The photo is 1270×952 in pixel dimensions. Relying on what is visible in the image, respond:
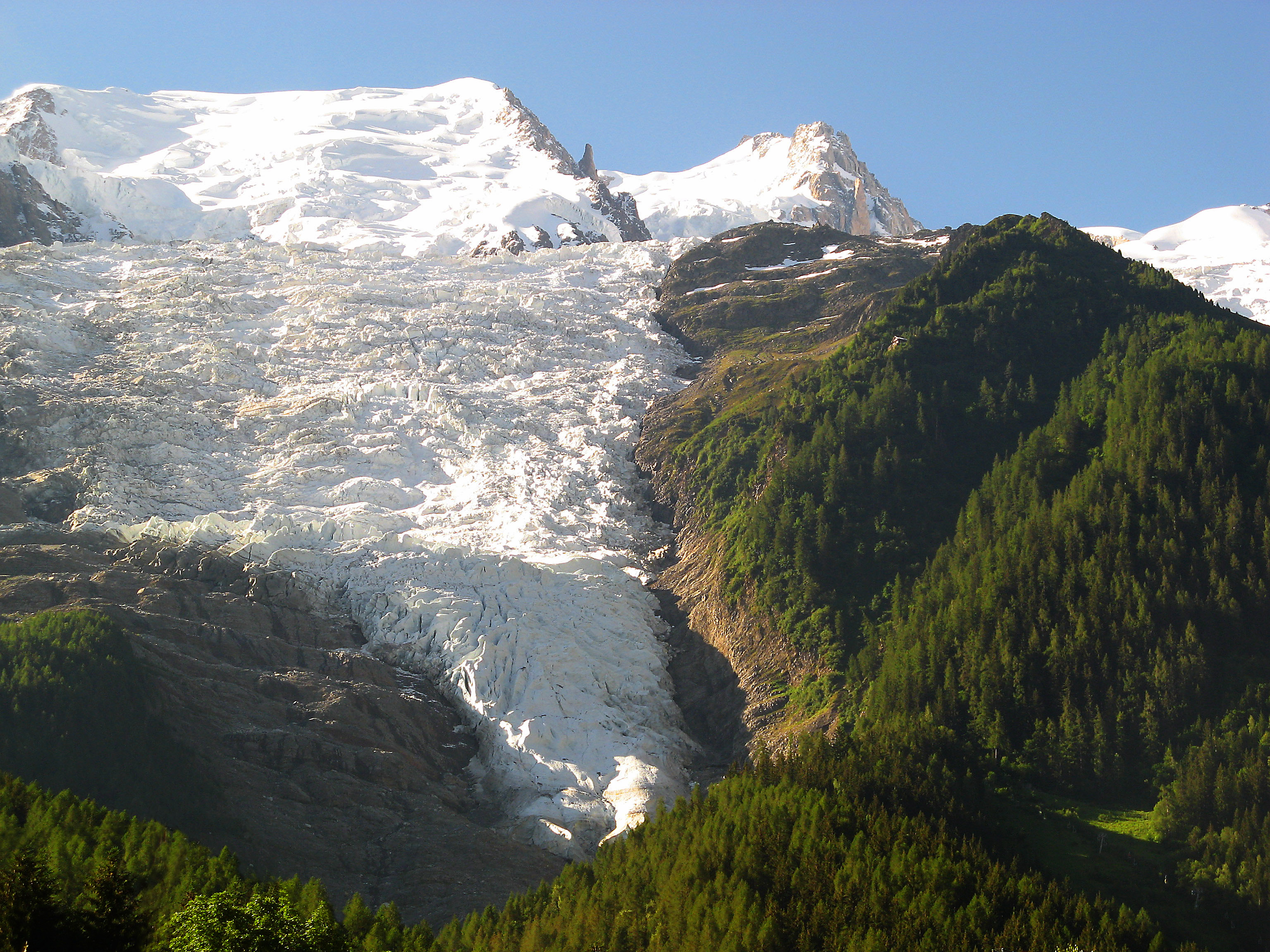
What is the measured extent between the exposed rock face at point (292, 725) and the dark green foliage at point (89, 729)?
4.66ft

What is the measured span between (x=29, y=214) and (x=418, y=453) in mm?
107181

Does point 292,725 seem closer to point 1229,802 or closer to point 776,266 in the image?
point 1229,802

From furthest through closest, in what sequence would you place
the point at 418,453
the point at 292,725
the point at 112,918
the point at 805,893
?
the point at 418,453, the point at 292,725, the point at 805,893, the point at 112,918

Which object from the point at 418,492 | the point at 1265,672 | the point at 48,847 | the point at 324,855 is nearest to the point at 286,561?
the point at 418,492

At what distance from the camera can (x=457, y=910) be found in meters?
70.9

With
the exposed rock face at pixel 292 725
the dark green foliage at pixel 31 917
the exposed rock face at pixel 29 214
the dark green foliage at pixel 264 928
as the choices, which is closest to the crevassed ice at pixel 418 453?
the exposed rock face at pixel 292 725

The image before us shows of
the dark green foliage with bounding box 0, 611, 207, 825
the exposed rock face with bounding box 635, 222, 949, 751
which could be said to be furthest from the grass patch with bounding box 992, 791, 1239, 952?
the dark green foliage with bounding box 0, 611, 207, 825

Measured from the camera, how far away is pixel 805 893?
6512cm

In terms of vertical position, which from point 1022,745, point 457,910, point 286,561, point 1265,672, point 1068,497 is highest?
point 1068,497

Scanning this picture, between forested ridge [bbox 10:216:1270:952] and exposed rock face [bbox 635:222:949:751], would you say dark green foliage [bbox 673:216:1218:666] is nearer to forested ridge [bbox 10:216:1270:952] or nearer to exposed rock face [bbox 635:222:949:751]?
forested ridge [bbox 10:216:1270:952]

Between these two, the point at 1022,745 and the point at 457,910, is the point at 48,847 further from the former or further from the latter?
the point at 1022,745

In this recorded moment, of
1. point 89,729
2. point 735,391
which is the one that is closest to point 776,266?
point 735,391

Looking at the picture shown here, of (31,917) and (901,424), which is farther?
(901,424)

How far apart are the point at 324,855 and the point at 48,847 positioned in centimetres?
1767
